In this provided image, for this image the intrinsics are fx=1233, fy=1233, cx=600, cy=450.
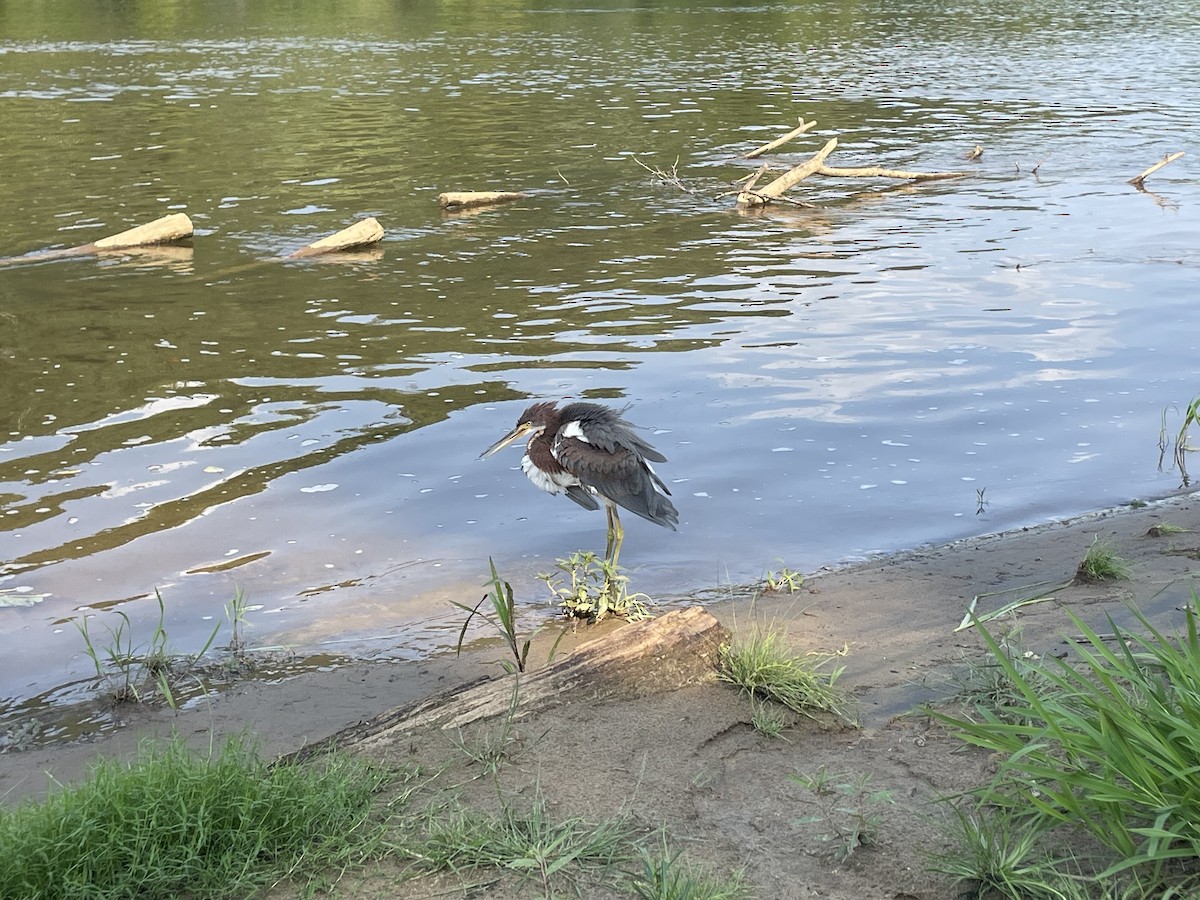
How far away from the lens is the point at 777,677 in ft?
14.7

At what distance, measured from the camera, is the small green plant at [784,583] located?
20.7ft

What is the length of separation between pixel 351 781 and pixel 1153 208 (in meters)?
15.4

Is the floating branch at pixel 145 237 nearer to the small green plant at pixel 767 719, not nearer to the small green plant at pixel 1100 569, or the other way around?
the small green plant at pixel 1100 569

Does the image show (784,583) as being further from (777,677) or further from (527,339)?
(527,339)

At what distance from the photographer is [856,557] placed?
701cm

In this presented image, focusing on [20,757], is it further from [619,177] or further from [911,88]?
[911,88]

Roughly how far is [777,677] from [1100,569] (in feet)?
6.41

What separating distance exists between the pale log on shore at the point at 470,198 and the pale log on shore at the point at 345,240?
6.64ft

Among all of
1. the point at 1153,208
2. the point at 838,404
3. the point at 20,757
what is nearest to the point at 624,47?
the point at 1153,208

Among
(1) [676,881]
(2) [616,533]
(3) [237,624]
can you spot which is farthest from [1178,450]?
(1) [676,881]

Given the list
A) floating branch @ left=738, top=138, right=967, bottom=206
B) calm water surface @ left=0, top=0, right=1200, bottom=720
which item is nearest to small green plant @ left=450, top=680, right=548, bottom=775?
calm water surface @ left=0, top=0, right=1200, bottom=720

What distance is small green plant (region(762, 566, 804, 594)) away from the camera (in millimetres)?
6312

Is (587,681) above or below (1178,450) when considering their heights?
above

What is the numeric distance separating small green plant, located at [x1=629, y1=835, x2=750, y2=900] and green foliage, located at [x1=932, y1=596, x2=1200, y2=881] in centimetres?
75
